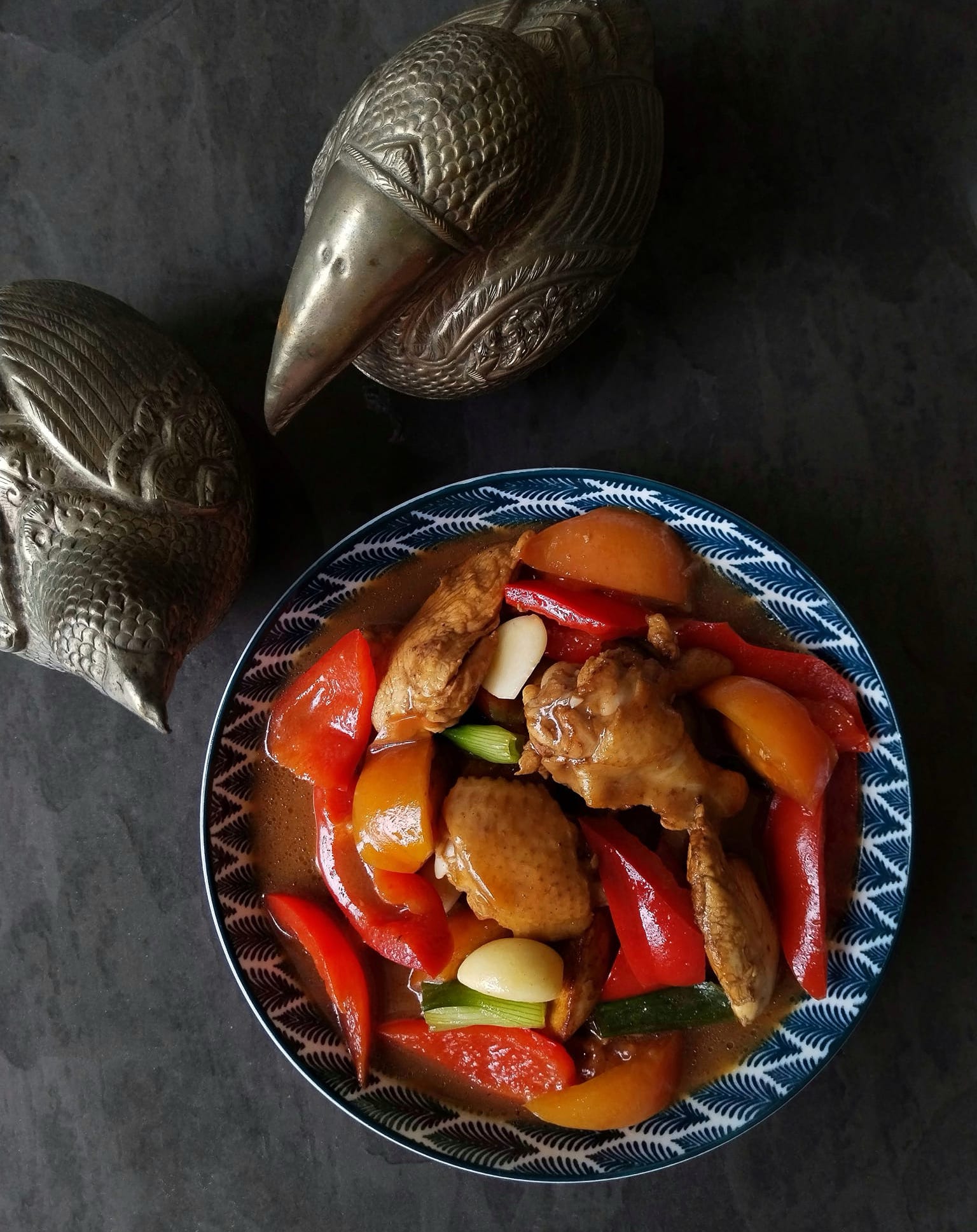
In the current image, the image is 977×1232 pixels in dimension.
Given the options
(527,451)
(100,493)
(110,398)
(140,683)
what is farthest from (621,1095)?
(110,398)

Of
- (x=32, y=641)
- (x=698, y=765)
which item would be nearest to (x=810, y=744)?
(x=698, y=765)

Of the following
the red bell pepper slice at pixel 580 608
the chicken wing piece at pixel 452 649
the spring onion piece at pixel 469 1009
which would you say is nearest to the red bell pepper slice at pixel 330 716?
the chicken wing piece at pixel 452 649

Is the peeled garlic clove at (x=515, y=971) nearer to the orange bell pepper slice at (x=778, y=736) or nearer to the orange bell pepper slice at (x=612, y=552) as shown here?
the orange bell pepper slice at (x=778, y=736)

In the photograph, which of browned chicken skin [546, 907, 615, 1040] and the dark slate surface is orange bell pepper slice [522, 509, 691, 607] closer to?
the dark slate surface

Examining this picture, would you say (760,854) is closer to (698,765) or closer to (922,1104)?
(698,765)

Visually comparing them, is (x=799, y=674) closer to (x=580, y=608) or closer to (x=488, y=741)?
(x=580, y=608)

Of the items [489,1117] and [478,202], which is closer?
[478,202]
